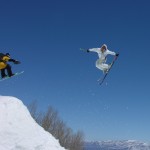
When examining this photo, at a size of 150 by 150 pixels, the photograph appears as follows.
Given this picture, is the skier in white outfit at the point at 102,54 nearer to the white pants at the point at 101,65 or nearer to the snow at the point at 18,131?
the white pants at the point at 101,65

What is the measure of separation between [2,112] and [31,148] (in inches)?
94.8

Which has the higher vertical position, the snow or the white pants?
the white pants

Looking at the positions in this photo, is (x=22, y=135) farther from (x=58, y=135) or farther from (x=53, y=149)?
(x=58, y=135)

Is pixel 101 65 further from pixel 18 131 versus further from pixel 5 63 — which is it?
pixel 18 131

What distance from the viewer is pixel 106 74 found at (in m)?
23.4

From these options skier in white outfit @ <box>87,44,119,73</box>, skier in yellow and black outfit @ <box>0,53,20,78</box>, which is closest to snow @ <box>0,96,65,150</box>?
skier in yellow and black outfit @ <box>0,53,20,78</box>

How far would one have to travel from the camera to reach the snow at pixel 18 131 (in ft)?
47.1

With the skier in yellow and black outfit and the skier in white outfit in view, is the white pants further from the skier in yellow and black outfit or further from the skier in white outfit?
the skier in yellow and black outfit

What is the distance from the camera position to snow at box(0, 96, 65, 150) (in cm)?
1435

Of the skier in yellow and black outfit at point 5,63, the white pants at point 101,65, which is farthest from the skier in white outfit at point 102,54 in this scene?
the skier in yellow and black outfit at point 5,63

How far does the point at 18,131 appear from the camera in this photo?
1512 cm

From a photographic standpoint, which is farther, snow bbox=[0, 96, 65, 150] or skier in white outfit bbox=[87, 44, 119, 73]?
skier in white outfit bbox=[87, 44, 119, 73]

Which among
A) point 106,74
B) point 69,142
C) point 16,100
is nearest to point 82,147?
point 69,142

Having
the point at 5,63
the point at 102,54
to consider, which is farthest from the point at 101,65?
the point at 5,63
